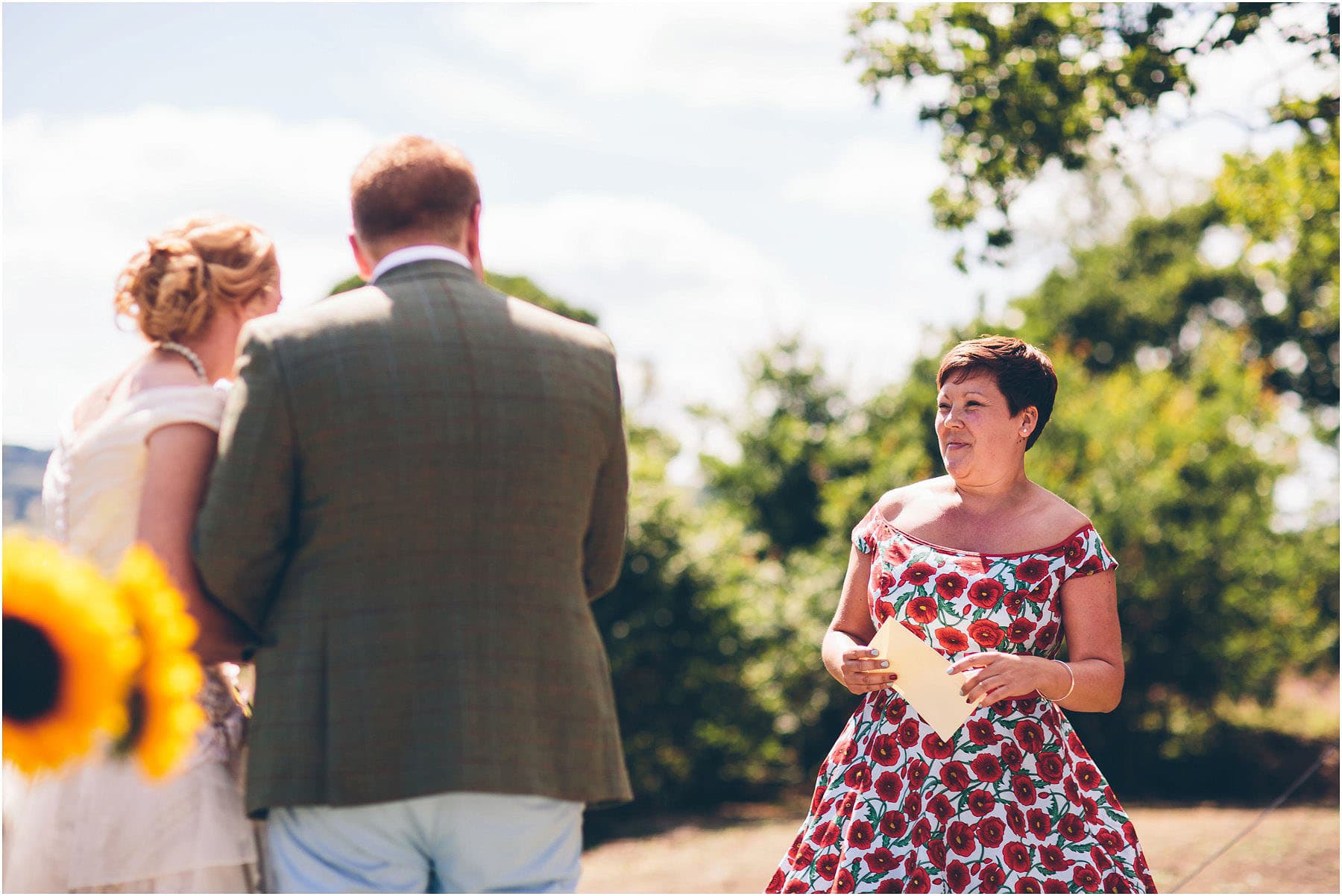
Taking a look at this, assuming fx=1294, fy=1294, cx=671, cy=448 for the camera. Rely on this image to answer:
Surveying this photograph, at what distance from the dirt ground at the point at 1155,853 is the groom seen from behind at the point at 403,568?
605 cm

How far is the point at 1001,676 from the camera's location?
2994 millimetres

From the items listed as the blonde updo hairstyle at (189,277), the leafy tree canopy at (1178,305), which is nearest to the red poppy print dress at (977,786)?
the blonde updo hairstyle at (189,277)

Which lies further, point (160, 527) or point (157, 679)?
point (160, 527)

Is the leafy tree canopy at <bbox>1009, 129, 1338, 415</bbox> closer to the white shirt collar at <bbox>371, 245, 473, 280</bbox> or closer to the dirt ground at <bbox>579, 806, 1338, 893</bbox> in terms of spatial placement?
the dirt ground at <bbox>579, 806, 1338, 893</bbox>

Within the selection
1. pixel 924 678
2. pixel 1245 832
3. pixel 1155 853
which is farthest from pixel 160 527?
pixel 1155 853

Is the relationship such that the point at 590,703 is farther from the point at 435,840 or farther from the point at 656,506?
the point at 656,506

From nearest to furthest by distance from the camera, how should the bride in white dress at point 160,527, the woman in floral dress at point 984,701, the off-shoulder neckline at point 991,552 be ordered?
the bride in white dress at point 160,527
the woman in floral dress at point 984,701
the off-shoulder neckline at point 991,552

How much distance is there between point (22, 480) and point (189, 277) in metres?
0.63

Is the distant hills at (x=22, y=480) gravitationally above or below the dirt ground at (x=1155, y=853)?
above

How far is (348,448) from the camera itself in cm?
229

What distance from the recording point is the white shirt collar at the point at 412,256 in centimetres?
244

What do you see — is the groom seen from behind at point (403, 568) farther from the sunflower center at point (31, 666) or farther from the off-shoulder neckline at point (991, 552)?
the off-shoulder neckline at point (991, 552)

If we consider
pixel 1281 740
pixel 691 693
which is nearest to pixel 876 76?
pixel 691 693

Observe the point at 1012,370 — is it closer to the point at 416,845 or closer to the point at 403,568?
the point at 403,568
